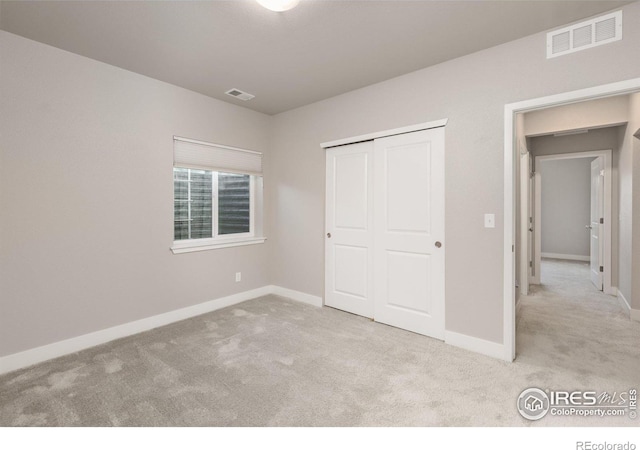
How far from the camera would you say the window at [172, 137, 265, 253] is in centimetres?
360

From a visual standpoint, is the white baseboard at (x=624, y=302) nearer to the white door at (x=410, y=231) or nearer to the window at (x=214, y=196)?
the white door at (x=410, y=231)

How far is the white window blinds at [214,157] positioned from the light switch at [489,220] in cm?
296

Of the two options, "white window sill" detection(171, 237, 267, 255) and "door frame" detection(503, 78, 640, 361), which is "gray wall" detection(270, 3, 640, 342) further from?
"white window sill" detection(171, 237, 267, 255)

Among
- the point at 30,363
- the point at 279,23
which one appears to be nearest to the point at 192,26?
the point at 279,23

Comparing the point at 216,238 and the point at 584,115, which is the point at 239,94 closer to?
the point at 216,238

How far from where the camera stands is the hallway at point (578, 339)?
88.9 inches

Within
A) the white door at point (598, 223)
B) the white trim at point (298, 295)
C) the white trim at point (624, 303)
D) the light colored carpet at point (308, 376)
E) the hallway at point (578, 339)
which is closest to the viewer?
the light colored carpet at point (308, 376)

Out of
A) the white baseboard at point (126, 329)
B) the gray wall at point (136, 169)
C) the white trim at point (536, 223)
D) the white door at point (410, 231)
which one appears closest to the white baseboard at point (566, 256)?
the white trim at point (536, 223)

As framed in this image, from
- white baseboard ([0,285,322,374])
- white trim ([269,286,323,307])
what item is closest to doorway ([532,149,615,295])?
white trim ([269,286,323,307])

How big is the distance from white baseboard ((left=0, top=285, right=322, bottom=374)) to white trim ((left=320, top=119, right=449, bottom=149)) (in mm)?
2005

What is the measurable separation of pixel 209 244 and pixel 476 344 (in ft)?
10.2

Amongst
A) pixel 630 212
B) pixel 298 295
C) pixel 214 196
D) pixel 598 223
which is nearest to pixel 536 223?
pixel 598 223

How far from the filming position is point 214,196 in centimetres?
398
